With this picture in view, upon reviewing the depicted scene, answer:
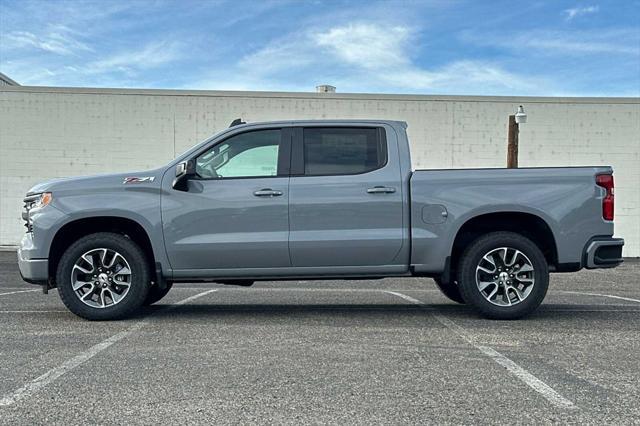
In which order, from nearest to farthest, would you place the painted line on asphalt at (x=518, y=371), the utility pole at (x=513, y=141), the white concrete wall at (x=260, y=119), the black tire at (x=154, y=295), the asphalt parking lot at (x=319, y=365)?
the asphalt parking lot at (x=319, y=365), the painted line on asphalt at (x=518, y=371), the black tire at (x=154, y=295), the utility pole at (x=513, y=141), the white concrete wall at (x=260, y=119)

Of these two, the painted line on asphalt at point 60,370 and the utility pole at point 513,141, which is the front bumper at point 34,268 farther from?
the utility pole at point 513,141

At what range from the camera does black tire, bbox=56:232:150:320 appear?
609cm

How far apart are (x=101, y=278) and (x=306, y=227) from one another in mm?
2081

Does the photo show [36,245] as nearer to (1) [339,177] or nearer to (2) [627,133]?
(1) [339,177]

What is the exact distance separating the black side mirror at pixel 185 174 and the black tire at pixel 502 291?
2.85 meters

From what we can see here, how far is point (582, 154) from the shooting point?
18641 millimetres

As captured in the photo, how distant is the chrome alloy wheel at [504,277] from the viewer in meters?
6.19

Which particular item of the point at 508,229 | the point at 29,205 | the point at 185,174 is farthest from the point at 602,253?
the point at 29,205

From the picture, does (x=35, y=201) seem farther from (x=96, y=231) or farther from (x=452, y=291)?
(x=452, y=291)

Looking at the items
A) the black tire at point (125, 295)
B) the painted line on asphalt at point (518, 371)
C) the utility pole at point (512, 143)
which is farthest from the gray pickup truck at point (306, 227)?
the utility pole at point (512, 143)

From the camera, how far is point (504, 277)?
621 centimetres

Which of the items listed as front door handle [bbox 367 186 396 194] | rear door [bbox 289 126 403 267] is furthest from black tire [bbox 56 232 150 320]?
front door handle [bbox 367 186 396 194]

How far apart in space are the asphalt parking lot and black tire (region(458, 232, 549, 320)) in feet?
0.42

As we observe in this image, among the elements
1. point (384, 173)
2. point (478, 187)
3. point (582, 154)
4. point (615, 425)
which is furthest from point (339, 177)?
point (582, 154)
